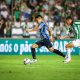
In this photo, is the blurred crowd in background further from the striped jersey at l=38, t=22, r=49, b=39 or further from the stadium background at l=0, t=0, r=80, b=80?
the striped jersey at l=38, t=22, r=49, b=39

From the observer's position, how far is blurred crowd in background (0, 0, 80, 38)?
24.5 meters

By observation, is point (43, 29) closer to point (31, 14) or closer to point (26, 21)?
point (26, 21)

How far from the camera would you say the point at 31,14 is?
25797 mm

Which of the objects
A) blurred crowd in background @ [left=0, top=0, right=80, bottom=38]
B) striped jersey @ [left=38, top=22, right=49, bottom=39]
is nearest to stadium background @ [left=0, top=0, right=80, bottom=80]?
blurred crowd in background @ [left=0, top=0, right=80, bottom=38]

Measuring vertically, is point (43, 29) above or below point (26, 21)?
below

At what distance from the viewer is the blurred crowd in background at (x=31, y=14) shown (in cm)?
2448

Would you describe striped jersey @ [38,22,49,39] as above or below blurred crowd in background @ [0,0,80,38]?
below

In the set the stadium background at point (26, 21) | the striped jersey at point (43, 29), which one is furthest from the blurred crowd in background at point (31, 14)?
the striped jersey at point (43, 29)

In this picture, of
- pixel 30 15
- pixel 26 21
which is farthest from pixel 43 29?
pixel 30 15

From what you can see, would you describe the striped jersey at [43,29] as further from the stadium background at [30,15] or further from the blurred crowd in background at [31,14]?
the blurred crowd in background at [31,14]

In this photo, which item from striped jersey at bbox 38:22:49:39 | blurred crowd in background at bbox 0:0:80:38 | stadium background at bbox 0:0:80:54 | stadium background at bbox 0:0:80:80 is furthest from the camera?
blurred crowd in background at bbox 0:0:80:38

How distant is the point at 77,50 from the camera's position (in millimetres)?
24359

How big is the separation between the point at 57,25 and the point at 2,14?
332 centimetres

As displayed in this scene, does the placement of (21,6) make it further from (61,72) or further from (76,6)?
(61,72)
